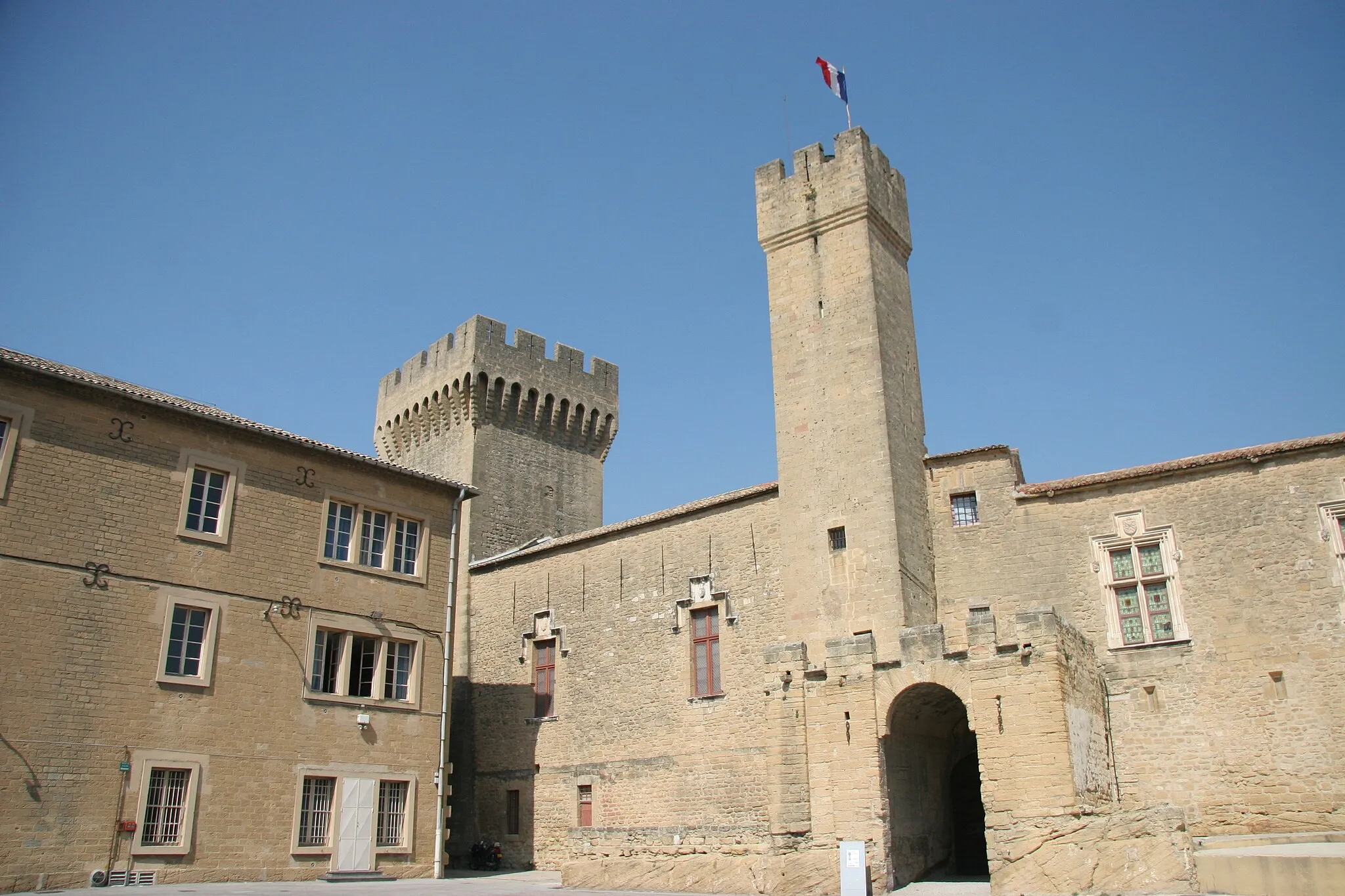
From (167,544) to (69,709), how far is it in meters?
3.05

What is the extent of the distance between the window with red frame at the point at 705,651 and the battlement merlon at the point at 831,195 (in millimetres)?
8301

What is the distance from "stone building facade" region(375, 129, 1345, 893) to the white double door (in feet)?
13.7

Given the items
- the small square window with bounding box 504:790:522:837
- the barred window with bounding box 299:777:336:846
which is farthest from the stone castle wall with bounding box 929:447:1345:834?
the barred window with bounding box 299:777:336:846

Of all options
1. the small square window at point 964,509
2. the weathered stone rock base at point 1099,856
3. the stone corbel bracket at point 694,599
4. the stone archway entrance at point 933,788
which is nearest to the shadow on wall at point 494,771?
the stone corbel bracket at point 694,599

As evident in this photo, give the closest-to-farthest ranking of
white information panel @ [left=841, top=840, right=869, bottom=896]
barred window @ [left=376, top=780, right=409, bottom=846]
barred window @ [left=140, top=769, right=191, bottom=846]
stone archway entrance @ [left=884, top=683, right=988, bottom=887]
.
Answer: white information panel @ [left=841, top=840, right=869, bottom=896], barred window @ [left=140, top=769, right=191, bottom=846], stone archway entrance @ [left=884, top=683, right=988, bottom=887], barred window @ [left=376, top=780, right=409, bottom=846]

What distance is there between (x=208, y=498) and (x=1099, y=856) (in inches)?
604

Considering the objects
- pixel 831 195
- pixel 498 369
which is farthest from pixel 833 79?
pixel 498 369

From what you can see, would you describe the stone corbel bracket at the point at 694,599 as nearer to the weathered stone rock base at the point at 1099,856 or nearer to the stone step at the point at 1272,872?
the weathered stone rock base at the point at 1099,856

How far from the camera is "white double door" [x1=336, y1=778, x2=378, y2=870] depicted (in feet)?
62.8

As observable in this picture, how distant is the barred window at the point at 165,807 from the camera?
17.0 metres

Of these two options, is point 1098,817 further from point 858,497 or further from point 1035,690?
point 858,497

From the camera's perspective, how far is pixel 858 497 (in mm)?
20812

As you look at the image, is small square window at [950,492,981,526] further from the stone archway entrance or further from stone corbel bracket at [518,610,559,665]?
stone corbel bracket at [518,610,559,665]

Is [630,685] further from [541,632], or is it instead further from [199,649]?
[199,649]
